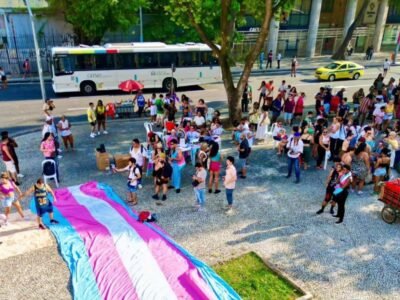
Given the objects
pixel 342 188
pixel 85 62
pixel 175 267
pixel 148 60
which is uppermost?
pixel 148 60

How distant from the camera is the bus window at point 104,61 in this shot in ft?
77.0

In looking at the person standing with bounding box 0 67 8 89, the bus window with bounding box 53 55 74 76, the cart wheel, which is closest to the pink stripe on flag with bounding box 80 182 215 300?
the cart wheel

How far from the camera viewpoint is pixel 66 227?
9578mm

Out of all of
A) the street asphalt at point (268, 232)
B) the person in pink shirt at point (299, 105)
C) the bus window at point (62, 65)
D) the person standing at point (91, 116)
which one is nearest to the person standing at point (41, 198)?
the street asphalt at point (268, 232)

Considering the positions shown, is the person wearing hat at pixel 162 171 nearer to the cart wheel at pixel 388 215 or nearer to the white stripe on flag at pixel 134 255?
the white stripe on flag at pixel 134 255

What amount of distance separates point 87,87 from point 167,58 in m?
5.42

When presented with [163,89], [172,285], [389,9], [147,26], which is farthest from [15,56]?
[389,9]

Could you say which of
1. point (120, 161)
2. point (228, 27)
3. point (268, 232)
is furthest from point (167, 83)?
point (268, 232)

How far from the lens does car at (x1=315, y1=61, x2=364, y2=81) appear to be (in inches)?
1138

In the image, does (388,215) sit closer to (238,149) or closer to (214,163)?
(238,149)

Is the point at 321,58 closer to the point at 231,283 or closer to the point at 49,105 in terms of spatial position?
the point at 49,105

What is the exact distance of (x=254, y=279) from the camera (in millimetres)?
8250

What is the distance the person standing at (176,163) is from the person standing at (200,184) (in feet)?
3.57

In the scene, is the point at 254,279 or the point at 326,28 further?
the point at 326,28
